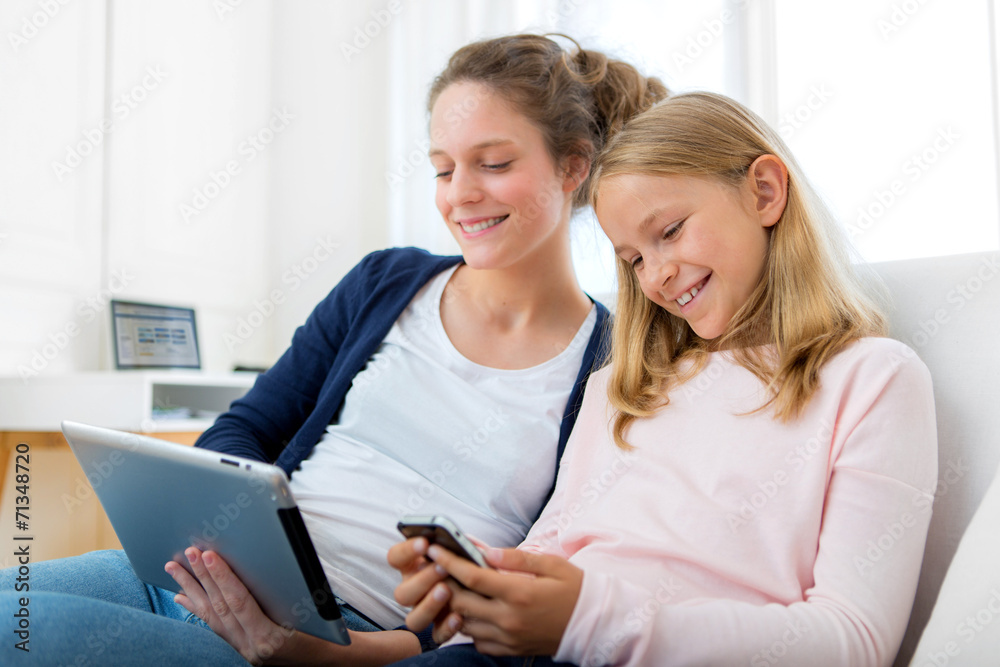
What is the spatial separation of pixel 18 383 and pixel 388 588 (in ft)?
4.29

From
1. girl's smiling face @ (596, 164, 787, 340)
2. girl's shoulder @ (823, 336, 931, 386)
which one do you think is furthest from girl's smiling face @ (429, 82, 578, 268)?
girl's shoulder @ (823, 336, 931, 386)

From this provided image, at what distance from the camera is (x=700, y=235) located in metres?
0.88

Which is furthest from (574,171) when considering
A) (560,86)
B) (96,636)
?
(96,636)

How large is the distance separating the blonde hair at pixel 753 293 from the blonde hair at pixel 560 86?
0.23 metres

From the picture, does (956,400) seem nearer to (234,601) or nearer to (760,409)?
(760,409)

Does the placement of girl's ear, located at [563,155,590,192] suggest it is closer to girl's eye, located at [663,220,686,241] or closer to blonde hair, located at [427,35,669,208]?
blonde hair, located at [427,35,669,208]

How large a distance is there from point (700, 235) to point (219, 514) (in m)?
0.62

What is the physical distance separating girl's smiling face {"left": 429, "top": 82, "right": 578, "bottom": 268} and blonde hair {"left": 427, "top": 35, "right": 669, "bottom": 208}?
3 centimetres

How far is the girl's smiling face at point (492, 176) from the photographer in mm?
1148

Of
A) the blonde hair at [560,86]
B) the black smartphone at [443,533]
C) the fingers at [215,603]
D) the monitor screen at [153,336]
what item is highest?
the blonde hair at [560,86]

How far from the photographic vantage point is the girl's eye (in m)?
0.90

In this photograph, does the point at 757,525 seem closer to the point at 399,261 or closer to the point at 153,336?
the point at 399,261

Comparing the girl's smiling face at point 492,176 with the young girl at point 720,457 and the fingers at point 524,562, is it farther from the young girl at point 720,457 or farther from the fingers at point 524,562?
the fingers at point 524,562

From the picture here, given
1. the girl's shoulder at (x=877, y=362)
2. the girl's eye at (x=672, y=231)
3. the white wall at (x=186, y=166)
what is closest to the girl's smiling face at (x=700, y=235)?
the girl's eye at (x=672, y=231)
